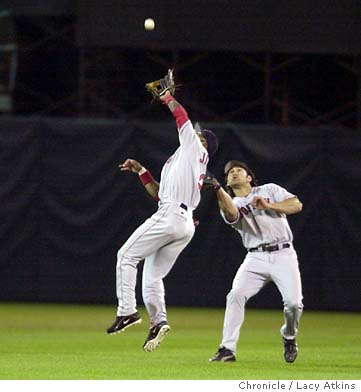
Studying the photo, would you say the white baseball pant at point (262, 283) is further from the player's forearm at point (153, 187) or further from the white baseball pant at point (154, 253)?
the player's forearm at point (153, 187)

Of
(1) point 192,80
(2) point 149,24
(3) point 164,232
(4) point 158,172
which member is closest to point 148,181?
(3) point 164,232

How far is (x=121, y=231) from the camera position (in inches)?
760

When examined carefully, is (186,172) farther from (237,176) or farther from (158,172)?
(158,172)

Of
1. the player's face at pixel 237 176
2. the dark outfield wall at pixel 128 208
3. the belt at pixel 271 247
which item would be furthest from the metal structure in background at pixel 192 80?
the belt at pixel 271 247

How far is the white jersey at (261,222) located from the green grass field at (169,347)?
1139 mm

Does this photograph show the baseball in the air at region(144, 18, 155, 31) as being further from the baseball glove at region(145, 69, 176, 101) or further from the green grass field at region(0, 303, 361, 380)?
the baseball glove at region(145, 69, 176, 101)

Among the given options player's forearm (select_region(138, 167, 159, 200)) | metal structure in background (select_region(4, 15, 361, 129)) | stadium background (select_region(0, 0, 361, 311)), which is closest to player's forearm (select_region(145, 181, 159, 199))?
player's forearm (select_region(138, 167, 159, 200))

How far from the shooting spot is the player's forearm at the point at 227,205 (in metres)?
11.5

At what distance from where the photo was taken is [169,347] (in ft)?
45.2

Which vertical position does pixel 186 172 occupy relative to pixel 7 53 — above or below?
below

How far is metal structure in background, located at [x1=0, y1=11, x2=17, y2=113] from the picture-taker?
21.2m

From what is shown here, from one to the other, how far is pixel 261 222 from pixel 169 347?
2380 millimetres

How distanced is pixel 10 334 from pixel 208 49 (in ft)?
20.9

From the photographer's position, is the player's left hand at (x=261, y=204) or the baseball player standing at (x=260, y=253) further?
the baseball player standing at (x=260, y=253)
